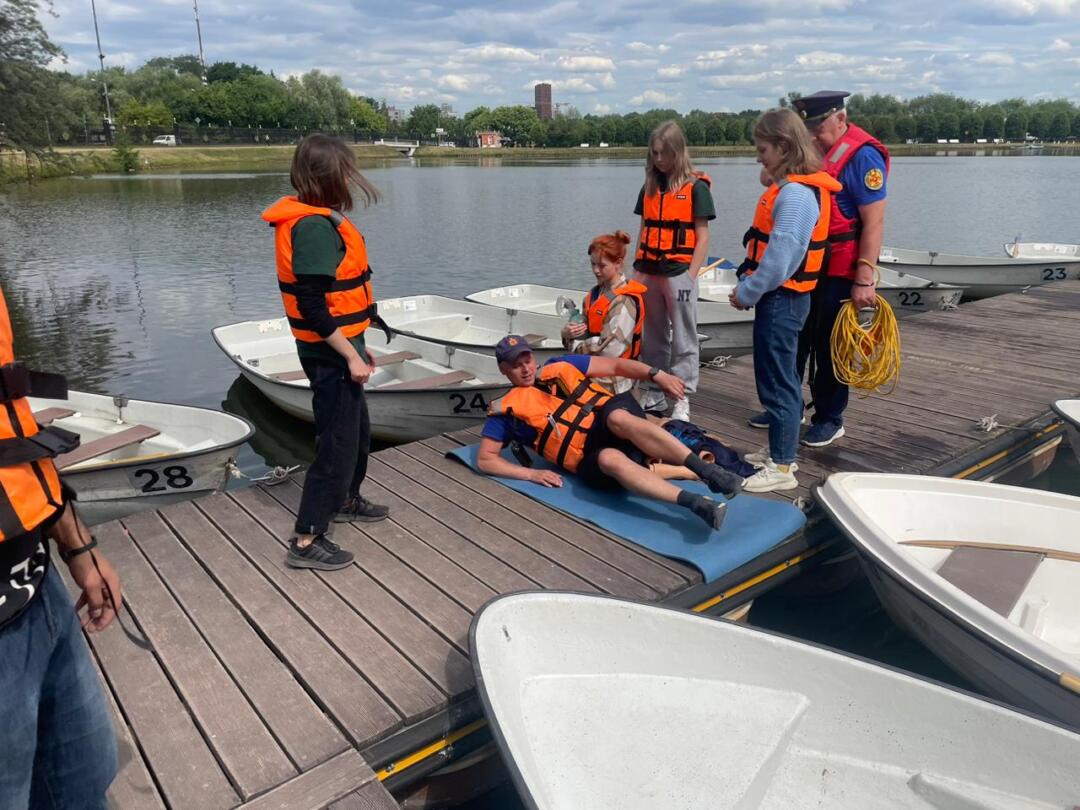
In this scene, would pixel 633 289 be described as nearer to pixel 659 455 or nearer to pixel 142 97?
pixel 659 455

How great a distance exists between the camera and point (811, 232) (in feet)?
13.2

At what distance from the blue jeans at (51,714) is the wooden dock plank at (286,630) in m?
1.13

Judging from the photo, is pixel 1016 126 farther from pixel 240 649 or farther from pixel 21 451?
pixel 21 451

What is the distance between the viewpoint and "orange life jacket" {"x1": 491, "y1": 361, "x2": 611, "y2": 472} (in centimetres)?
443

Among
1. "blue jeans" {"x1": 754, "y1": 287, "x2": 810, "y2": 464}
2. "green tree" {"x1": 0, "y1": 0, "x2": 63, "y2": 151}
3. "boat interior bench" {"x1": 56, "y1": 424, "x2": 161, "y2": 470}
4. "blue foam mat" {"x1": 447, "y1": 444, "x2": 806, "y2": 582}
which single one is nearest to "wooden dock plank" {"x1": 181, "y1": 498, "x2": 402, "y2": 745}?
"blue foam mat" {"x1": 447, "y1": 444, "x2": 806, "y2": 582}

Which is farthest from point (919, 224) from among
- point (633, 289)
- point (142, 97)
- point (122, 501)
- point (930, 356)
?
point (142, 97)

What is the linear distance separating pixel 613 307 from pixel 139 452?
15.4 ft

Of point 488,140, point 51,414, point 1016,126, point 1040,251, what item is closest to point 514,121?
point 488,140

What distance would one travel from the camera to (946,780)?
103 inches

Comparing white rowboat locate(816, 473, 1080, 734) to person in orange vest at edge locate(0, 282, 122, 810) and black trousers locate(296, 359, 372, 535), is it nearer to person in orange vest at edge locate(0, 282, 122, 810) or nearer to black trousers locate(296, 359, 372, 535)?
Answer: black trousers locate(296, 359, 372, 535)

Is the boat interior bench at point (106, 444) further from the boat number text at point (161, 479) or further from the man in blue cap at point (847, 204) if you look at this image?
the man in blue cap at point (847, 204)

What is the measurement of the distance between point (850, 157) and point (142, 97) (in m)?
108

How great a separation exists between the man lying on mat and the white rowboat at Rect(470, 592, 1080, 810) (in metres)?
1.21

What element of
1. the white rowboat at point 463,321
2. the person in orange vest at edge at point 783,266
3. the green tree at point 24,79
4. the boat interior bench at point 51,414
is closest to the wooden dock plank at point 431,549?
the person in orange vest at edge at point 783,266
